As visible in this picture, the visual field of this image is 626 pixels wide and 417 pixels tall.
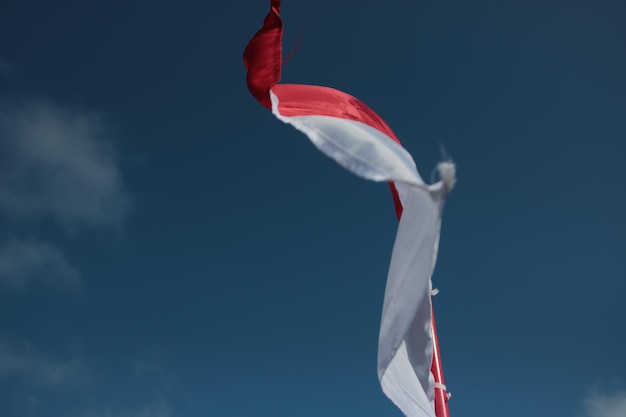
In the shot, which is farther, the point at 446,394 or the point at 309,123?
the point at 446,394

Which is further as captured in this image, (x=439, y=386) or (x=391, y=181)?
(x=439, y=386)

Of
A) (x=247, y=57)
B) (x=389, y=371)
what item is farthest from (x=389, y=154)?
(x=247, y=57)

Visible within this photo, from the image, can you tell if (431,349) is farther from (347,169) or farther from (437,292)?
(347,169)

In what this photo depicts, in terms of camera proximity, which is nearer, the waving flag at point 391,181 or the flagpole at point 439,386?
the waving flag at point 391,181

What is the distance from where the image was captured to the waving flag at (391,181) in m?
5.36

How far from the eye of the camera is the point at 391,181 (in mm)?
6926

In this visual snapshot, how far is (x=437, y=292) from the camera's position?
8328 mm

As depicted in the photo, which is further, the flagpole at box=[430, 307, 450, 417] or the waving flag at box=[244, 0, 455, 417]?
the flagpole at box=[430, 307, 450, 417]

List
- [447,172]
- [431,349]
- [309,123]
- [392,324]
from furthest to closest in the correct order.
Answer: [431,349], [309,123], [392,324], [447,172]

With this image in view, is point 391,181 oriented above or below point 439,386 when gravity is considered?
above

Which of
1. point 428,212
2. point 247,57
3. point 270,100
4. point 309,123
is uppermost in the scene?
point 247,57

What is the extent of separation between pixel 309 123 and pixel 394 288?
2.35m

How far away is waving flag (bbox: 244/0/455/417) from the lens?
536cm

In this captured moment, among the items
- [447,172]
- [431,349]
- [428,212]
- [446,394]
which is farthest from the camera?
[446,394]
